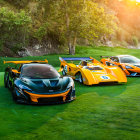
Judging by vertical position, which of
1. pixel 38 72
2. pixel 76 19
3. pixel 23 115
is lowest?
pixel 23 115

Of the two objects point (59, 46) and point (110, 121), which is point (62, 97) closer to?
point (110, 121)

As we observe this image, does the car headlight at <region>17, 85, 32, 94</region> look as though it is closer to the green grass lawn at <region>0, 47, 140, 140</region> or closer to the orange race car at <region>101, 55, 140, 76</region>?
the green grass lawn at <region>0, 47, 140, 140</region>

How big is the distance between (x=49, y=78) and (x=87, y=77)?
2950 millimetres

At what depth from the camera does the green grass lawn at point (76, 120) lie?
12.5ft

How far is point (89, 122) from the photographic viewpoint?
14.8 feet

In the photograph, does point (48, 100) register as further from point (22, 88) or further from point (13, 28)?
point (13, 28)

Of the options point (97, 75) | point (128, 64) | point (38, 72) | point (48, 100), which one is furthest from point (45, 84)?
point (128, 64)

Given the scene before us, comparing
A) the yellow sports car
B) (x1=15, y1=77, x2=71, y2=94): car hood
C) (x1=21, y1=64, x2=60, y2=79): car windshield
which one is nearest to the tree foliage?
the yellow sports car

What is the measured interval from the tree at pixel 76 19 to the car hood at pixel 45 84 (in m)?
24.3

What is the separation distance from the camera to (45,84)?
6.29m

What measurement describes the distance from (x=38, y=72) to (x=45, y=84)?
1.17 metres

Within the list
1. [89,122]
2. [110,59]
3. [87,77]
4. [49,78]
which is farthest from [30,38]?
[89,122]

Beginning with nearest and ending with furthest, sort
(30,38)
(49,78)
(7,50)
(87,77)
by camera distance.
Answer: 1. (49,78)
2. (87,77)
3. (7,50)
4. (30,38)

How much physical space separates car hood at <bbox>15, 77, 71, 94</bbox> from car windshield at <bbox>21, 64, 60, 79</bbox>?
0.49 m
